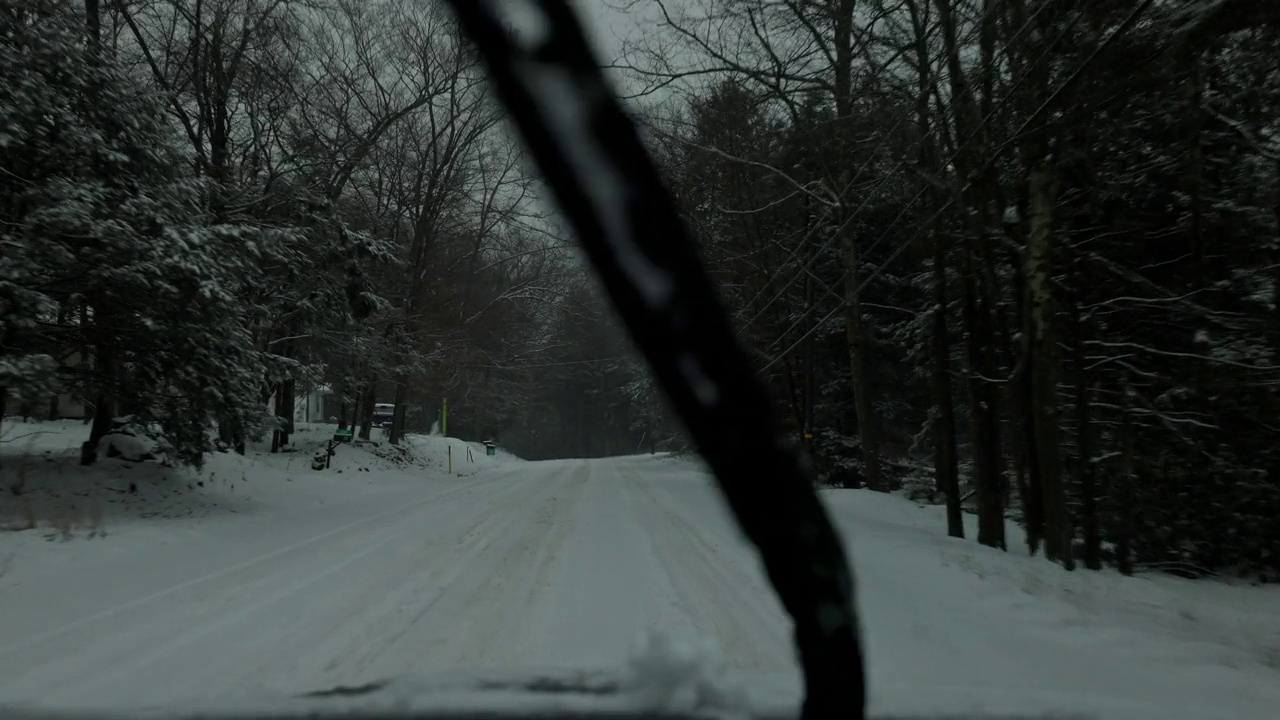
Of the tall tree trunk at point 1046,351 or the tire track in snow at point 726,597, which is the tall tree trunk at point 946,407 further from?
the tire track in snow at point 726,597

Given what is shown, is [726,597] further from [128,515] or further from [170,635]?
[128,515]

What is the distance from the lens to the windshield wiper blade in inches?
70.1

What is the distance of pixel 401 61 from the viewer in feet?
81.0

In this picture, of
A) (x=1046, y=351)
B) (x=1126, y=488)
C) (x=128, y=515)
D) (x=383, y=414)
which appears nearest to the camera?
(x=1046, y=351)

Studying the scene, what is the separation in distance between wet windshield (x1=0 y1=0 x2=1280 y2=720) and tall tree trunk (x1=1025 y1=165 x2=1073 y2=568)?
1.9 inches

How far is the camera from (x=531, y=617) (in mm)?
5664

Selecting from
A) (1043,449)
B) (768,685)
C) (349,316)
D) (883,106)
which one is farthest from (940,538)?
(349,316)

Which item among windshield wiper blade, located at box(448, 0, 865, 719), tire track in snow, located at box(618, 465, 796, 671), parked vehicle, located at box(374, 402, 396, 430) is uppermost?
parked vehicle, located at box(374, 402, 396, 430)

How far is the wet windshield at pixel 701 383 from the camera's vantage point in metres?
2.19

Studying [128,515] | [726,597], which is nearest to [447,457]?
[128,515]

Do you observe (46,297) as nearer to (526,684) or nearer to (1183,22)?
(526,684)

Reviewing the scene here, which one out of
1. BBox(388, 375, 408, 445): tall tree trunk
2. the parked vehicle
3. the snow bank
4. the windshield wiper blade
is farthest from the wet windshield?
the parked vehicle

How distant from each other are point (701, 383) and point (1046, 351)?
8536 millimetres

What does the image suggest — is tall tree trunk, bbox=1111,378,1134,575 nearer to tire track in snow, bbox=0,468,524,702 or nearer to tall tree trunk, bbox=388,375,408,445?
tire track in snow, bbox=0,468,524,702
